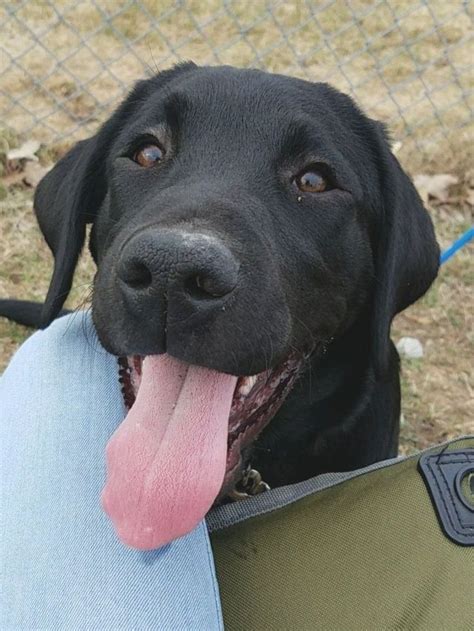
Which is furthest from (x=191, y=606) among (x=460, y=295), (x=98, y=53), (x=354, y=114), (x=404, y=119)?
(x=98, y=53)

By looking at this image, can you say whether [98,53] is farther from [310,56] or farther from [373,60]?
[373,60]

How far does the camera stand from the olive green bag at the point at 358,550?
4.97ft

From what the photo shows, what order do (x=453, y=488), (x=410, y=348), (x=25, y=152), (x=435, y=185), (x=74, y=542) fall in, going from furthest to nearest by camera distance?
1. (x=435, y=185)
2. (x=25, y=152)
3. (x=410, y=348)
4. (x=453, y=488)
5. (x=74, y=542)

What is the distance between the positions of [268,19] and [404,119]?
118 cm

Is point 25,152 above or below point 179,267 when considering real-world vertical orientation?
below

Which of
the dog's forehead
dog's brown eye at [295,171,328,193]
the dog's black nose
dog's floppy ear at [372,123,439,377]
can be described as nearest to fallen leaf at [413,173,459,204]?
dog's floppy ear at [372,123,439,377]

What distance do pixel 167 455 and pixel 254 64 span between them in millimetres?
3679

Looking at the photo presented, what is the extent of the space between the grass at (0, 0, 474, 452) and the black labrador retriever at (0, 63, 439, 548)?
1665 millimetres

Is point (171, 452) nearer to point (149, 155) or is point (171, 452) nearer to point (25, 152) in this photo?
point (149, 155)

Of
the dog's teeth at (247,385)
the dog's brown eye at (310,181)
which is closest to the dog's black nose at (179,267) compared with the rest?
the dog's teeth at (247,385)

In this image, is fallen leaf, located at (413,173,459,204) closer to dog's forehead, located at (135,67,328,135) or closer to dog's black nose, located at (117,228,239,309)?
dog's forehead, located at (135,67,328,135)

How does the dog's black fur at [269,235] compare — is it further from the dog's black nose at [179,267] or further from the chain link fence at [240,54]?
the chain link fence at [240,54]

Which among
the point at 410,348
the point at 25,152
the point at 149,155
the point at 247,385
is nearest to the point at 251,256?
the point at 247,385

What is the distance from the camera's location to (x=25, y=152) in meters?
4.25
